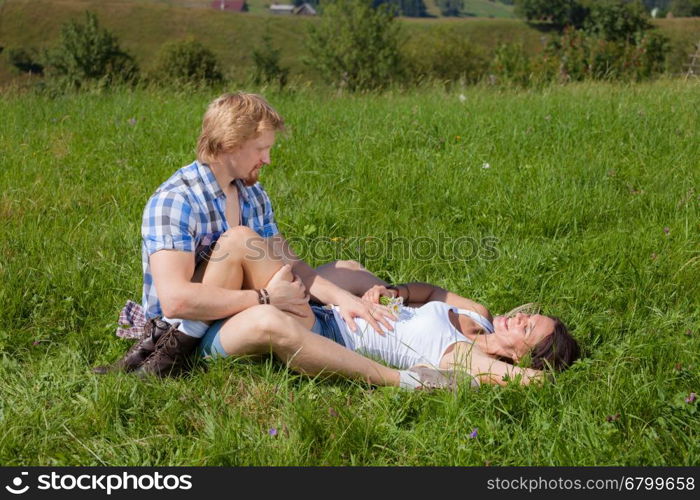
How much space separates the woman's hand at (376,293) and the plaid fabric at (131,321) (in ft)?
3.83

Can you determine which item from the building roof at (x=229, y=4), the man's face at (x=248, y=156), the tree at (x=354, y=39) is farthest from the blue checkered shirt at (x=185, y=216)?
the building roof at (x=229, y=4)

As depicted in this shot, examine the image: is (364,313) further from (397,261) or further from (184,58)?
(184,58)

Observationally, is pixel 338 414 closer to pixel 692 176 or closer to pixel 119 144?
pixel 692 176

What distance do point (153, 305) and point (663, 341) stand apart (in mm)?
2554

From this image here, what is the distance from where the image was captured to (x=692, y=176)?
5863 millimetres

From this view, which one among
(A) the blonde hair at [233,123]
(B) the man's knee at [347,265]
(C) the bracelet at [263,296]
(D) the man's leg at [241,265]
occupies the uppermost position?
(A) the blonde hair at [233,123]

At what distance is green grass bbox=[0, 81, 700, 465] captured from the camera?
2.88 meters

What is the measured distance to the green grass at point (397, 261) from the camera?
2883mm

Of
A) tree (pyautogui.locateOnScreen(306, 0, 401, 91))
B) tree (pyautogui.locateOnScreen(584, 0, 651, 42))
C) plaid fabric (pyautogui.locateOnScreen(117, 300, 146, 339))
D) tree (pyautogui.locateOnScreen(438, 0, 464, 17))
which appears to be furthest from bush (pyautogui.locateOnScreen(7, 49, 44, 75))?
tree (pyautogui.locateOnScreen(438, 0, 464, 17))

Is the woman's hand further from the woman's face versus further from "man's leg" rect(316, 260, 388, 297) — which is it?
the woman's face

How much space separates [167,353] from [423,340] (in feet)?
4.07

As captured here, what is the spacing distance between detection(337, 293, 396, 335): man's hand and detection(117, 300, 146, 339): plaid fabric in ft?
3.40

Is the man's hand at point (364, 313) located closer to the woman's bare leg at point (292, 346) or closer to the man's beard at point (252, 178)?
the woman's bare leg at point (292, 346)
